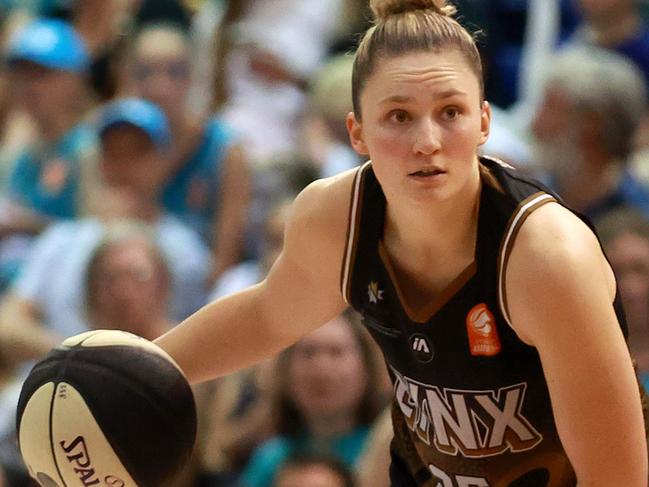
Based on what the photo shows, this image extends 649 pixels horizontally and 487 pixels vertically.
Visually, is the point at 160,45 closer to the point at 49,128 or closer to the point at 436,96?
the point at 49,128

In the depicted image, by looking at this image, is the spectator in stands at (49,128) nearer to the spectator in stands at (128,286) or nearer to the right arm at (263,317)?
the spectator in stands at (128,286)

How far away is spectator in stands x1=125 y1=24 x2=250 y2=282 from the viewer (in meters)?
6.41

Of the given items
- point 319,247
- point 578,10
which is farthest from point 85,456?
point 578,10

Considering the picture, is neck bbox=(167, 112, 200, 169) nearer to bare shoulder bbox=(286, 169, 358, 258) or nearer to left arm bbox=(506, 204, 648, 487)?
bare shoulder bbox=(286, 169, 358, 258)

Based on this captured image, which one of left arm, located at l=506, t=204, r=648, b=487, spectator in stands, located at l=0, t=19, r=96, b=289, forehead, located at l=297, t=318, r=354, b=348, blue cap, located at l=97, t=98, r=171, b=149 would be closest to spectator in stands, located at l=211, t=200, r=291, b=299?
forehead, located at l=297, t=318, r=354, b=348

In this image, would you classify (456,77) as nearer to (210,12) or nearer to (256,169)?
(256,169)

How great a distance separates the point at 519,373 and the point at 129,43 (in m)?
4.58

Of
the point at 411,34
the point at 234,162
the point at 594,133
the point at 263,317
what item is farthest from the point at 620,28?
the point at 411,34

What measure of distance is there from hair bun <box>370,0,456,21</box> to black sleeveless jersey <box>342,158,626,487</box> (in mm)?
366

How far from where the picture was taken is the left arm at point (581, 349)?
9.38ft

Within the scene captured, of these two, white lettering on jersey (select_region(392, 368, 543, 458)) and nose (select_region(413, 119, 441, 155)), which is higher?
nose (select_region(413, 119, 441, 155))

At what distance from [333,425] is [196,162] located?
73.7 inches

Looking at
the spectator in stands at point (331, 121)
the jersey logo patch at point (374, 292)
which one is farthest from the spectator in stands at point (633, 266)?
the jersey logo patch at point (374, 292)

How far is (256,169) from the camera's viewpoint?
643 centimetres
